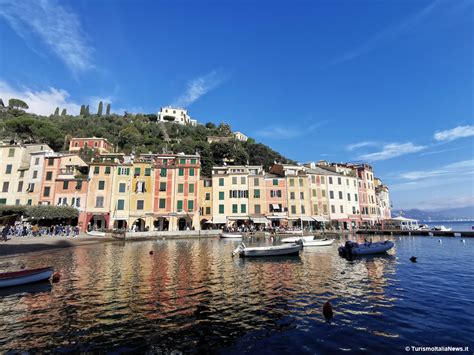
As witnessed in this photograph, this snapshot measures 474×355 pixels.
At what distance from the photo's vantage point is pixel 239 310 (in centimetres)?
1078

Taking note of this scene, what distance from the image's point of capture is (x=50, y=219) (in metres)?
44.5

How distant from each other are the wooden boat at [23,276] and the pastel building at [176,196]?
3401 cm

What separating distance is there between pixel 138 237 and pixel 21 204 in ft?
70.3

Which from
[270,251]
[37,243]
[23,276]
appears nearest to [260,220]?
[270,251]

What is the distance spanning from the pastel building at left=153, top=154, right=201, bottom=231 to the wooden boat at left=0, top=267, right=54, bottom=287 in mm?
34010

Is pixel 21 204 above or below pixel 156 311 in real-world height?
above

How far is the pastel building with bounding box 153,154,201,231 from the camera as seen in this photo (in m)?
49.8

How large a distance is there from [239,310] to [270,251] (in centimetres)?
1462

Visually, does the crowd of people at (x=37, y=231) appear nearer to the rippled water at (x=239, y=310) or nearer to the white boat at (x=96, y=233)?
the white boat at (x=96, y=233)

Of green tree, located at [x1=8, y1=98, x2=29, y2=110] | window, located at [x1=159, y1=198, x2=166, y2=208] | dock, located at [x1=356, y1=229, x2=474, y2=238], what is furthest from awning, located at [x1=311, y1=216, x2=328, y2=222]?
green tree, located at [x1=8, y1=98, x2=29, y2=110]

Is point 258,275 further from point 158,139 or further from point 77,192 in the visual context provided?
point 158,139

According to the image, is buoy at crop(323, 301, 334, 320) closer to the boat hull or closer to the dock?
the boat hull

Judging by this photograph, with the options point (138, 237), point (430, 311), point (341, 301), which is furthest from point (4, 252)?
point (430, 311)

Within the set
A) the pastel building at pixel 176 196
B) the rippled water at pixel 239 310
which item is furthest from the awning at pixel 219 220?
the rippled water at pixel 239 310
